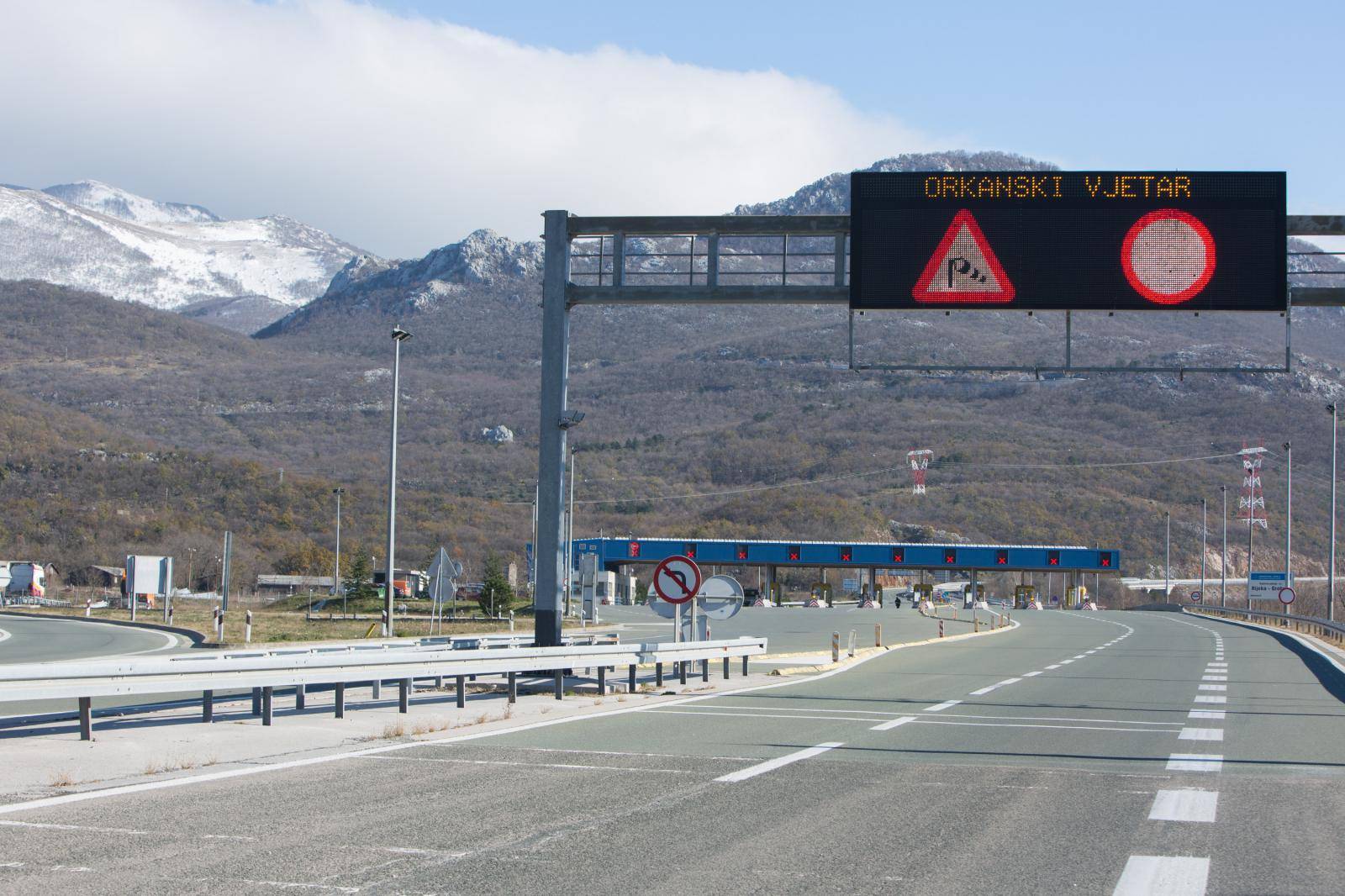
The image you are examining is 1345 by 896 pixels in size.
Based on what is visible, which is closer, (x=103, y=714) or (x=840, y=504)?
(x=103, y=714)

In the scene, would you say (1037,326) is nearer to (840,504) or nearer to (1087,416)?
(1087,416)

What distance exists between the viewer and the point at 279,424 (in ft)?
496

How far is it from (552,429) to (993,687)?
27.3ft

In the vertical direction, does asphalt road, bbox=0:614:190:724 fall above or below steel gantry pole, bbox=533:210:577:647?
below

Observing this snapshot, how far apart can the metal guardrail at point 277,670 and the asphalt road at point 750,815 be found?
4.92 feet

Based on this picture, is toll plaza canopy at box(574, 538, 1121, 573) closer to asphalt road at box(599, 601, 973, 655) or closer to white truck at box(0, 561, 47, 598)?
asphalt road at box(599, 601, 973, 655)

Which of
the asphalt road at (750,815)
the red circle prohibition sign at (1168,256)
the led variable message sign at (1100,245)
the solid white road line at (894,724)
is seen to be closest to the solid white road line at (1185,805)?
the asphalt road at (750,815)

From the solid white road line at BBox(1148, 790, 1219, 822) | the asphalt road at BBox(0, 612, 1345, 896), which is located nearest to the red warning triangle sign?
the asphalt road at BBox(0, 612, 1345, 896)

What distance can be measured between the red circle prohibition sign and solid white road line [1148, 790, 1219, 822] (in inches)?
412

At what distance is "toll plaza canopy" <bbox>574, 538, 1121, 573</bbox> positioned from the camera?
97.6m

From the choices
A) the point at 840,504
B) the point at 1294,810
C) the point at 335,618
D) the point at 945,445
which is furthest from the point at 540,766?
the point at 945,445

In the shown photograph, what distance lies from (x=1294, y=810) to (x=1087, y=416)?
149919 millimetres

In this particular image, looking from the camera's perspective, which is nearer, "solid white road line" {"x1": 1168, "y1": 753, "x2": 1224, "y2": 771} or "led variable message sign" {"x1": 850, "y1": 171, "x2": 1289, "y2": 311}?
"solid white road line" {"x1": 1168, "y1": 753, "x2": 1224, "y2": 771}

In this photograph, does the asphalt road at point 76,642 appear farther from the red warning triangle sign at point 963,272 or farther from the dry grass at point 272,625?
the red warning triangle sign at point 963,272
